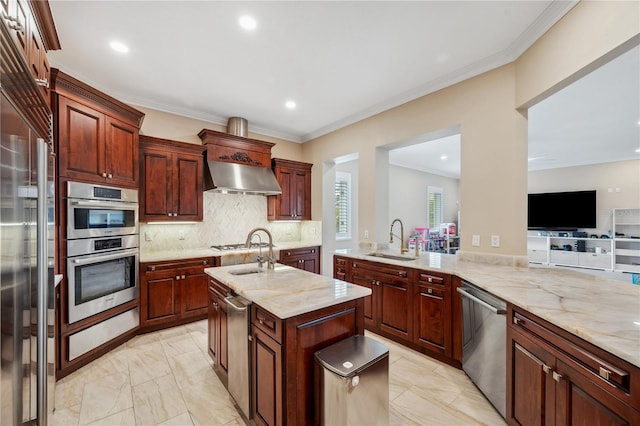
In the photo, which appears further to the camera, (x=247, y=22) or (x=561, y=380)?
(x=247, y=22)

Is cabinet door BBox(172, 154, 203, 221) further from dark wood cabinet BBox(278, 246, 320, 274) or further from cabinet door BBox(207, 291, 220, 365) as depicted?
cabinet door BBox(207, 291, 220, 365)

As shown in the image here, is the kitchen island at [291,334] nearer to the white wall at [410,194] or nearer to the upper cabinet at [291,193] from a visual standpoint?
the upper cabinet at [291,193]

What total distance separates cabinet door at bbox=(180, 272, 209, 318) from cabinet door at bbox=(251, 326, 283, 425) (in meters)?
2.05

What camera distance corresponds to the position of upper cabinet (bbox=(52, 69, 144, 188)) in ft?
7.88

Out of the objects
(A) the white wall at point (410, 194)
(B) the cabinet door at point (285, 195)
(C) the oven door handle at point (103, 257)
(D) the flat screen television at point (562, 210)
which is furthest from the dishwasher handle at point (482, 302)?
(D) the flat screen television at point (562, 210)

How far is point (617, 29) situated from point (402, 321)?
280 centimetres

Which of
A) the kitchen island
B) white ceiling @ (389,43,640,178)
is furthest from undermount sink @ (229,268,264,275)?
white ceiling @ (389,43,640,178)

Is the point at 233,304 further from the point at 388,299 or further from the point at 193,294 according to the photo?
the point at 193,294

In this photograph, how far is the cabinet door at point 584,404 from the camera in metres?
1.03

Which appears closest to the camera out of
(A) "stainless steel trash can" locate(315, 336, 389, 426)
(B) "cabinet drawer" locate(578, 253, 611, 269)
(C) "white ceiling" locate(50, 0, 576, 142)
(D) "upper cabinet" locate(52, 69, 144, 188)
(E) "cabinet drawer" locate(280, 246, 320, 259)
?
(A) "stainless steel trash can" locate(315, 336, 389, 426)

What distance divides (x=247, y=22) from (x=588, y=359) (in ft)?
10.1

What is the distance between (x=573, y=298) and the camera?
5.31 feet

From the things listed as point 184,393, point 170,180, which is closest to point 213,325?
point 184,393

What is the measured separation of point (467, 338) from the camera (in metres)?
2.33
